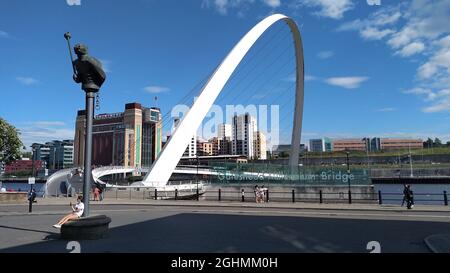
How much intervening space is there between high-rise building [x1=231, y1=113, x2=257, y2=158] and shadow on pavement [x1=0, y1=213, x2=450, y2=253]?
156 meters

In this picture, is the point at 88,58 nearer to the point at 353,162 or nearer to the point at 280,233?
the point at 280,233

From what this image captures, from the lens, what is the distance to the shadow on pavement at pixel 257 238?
9.28 metres

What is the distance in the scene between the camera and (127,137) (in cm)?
16588

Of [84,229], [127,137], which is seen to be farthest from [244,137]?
[84,229]

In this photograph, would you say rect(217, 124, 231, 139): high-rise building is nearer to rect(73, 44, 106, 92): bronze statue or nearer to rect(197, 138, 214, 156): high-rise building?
rect(197, 138, 214, 156): high-rise building

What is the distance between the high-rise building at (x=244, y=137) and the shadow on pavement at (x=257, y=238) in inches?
6133

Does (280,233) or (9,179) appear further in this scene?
(9,179)

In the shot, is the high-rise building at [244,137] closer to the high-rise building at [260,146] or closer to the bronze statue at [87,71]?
the high-rise building at [260,146]

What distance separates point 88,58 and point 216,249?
19.5 feet

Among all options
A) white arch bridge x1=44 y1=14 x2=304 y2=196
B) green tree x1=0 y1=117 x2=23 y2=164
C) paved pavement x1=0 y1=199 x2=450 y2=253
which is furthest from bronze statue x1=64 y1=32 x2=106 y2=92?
white arch bridge x1=44 y1=14 x2=304 y2=196

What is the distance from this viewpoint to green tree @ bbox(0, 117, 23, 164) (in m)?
38.2

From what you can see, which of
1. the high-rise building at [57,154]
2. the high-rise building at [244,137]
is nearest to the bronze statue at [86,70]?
the high-rise building at [244,137]

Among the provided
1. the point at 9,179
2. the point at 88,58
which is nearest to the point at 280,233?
the point at 88,58

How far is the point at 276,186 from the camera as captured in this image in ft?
110
